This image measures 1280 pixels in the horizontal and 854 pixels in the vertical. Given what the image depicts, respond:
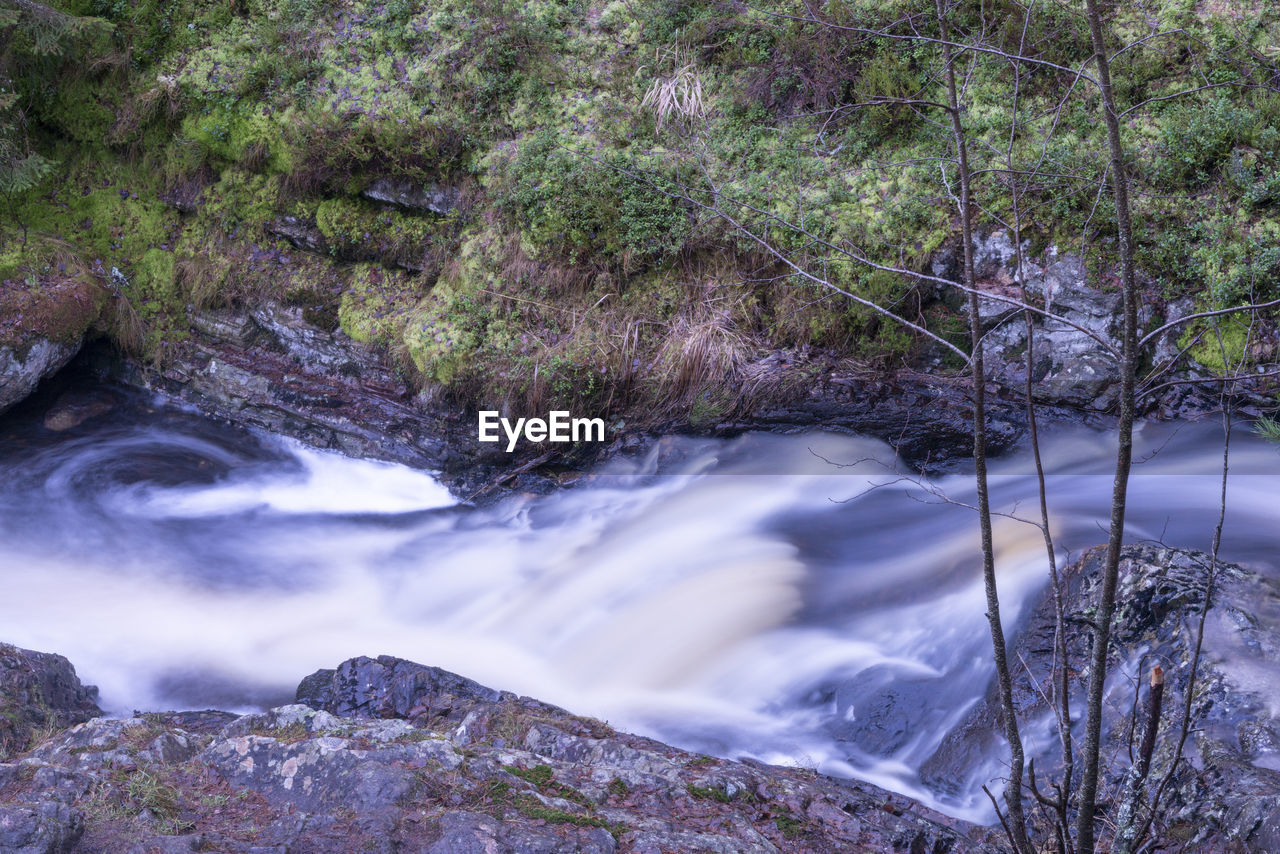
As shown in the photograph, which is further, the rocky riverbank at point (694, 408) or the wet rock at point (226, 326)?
the wet rock at point (226, 326)

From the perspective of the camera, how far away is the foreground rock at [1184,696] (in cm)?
372

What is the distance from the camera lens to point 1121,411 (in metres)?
2.11

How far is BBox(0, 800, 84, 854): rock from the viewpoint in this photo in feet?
8.66

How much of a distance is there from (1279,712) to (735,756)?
2962mm

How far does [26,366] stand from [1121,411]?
9878 millimetres

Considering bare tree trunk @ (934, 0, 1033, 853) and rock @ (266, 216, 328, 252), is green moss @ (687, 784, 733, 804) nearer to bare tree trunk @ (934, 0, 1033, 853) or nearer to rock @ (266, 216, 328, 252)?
bare tree trunk @ (934, 0, 1033, 853)

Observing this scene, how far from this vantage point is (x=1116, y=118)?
2.13m

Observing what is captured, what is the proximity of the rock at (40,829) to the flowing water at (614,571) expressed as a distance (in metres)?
3.35

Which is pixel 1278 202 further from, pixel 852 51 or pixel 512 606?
pixel 512 606

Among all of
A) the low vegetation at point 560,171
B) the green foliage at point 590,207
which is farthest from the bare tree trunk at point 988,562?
the green foliage at point 590,207

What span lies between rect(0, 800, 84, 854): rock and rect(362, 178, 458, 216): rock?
7041mm

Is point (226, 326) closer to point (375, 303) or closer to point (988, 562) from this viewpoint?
point (375, 303)

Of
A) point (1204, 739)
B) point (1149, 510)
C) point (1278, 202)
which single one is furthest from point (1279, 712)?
point (1278, 202)

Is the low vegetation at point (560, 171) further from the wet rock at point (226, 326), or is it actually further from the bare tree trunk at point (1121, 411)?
the bare tree trunk at point (1121, 411)
